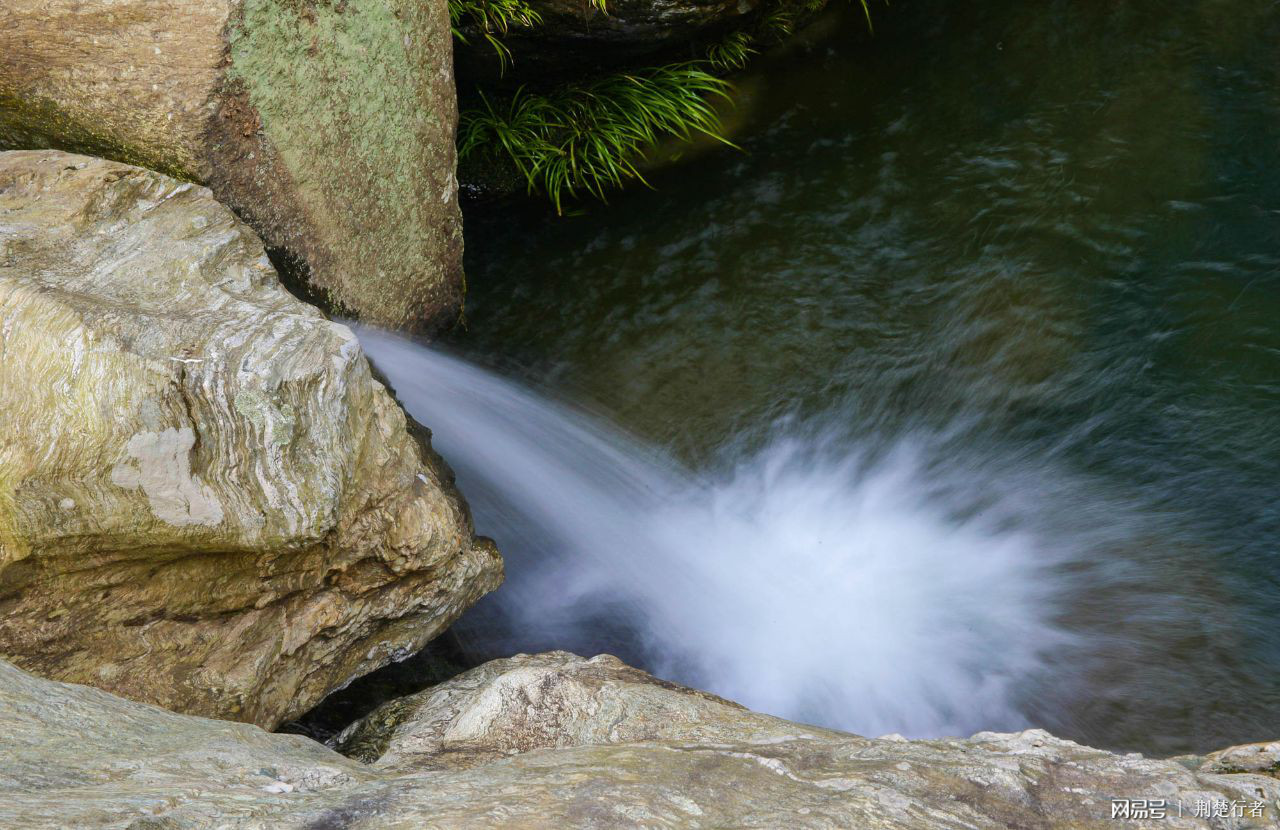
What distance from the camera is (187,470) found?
2.37 meters

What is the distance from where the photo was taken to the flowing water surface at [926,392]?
138 inches

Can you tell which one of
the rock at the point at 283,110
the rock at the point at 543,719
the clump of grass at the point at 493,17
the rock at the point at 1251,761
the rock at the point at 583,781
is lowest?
the rock at the point at 543,719

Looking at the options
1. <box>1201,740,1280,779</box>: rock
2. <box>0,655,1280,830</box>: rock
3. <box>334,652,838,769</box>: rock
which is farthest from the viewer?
<box>334,652,838,769</box>: rock

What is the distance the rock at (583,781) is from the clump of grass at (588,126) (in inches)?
155

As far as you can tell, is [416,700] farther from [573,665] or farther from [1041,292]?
[1041,292]

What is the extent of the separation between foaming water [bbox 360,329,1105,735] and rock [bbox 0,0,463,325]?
1.56 ft

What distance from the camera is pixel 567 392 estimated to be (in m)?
4.73

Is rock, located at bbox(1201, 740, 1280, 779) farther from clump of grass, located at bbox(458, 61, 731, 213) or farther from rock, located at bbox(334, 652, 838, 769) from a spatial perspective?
Answer: clump of grass, located at bbox(458, 61, 731, 213)

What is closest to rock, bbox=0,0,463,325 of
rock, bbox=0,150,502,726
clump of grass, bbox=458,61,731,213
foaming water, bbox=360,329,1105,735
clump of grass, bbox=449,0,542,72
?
rock, bbox=0,150,502,726

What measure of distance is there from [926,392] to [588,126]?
2538 millimetres

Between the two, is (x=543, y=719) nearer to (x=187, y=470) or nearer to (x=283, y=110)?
(x=187, y=470)

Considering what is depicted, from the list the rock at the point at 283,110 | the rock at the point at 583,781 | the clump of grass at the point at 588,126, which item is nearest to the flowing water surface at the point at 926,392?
the clump of grass at the point at 588,126

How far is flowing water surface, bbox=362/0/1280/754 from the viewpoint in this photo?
3498 mm

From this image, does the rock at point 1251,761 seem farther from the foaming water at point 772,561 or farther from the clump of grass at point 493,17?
the clump of grass at point 493,17
